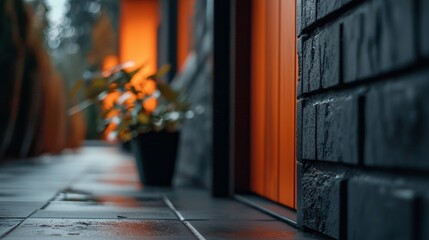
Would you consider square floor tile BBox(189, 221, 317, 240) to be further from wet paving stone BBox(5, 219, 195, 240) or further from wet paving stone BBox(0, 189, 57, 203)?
wet paving stone BBox(0, 189, 57, 203)

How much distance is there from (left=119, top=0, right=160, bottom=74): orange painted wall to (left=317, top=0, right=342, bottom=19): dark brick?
1143 cm

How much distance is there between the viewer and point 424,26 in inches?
56.0

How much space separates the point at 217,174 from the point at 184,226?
4.73ft

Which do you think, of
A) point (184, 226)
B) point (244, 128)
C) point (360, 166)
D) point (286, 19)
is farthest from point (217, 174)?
point (360, 166)

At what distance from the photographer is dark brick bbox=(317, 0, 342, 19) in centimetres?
200

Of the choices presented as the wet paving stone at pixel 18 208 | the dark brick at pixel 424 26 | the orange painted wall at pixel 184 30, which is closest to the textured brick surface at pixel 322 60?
the dark brick at pixel 424 26

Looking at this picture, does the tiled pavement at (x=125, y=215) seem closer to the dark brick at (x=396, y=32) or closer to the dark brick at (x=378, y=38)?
the dark brick at (x=378, y=38)

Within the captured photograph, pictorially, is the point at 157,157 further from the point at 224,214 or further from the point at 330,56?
the point at 330,56

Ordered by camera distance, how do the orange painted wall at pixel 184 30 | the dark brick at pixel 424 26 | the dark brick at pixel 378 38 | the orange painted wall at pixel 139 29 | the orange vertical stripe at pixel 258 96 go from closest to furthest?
1. the dark brick at pixel 424 26
2. the dark brick at pixel 378 38
3. the orange vertical stripe at pixel 258 96
4. the orange painted wall at pixel 184 30
5. the orange painted wall at pixel 139 29

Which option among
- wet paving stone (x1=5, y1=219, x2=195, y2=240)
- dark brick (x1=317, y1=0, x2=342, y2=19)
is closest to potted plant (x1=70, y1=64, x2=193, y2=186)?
wet paving stone (x1=5, y1=219, x2=195, y2=240)

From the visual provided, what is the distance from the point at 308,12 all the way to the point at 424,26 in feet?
3.12

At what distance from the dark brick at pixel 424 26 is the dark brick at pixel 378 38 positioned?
35 mm

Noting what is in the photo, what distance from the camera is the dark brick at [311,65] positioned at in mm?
2249

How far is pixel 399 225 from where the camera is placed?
1543mm
